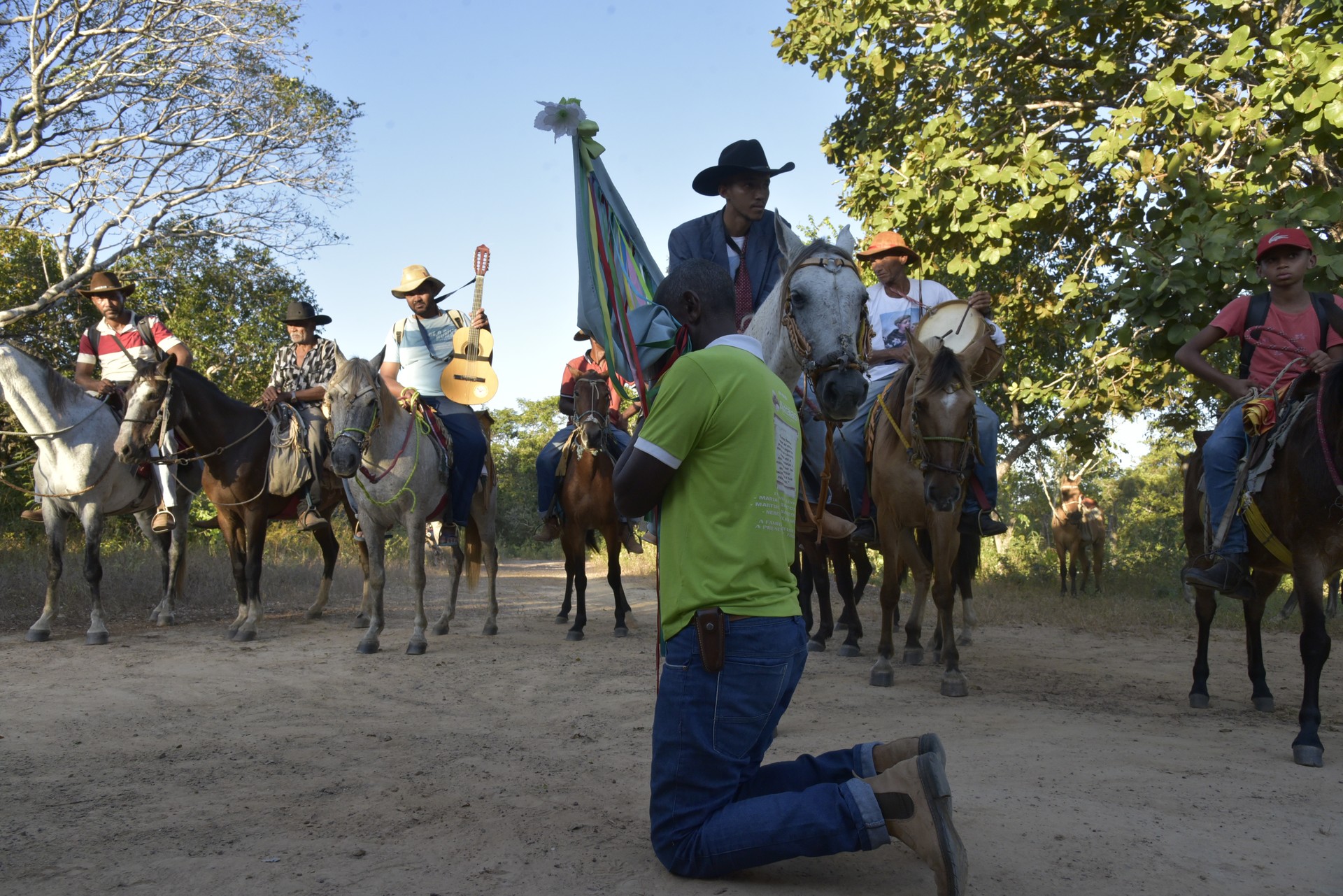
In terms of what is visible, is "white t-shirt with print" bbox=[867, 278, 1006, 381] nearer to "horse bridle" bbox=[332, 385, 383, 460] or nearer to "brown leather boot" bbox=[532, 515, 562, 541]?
"brown leather boot" bbox=[532, 515, 562, 541]

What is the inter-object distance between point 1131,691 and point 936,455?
2.32 metres

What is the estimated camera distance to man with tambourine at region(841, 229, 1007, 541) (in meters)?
7.79

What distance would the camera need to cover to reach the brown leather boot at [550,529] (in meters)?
10.5

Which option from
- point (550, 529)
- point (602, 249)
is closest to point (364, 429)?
point (550, 529)

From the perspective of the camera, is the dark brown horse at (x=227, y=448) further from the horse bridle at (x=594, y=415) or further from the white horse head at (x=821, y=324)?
the white horse head at (x=821, y=324)

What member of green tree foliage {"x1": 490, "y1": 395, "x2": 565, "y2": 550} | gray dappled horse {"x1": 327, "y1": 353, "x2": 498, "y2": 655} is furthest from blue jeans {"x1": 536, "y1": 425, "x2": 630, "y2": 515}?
green tree foliage {"x1": 490, "y1": 395, "x2": 565, "y2": 550}

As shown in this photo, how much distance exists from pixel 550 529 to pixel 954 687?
5.18m

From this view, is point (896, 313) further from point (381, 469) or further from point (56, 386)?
point (56, 386)

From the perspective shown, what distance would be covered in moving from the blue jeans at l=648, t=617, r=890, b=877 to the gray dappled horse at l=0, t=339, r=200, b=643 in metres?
7.58

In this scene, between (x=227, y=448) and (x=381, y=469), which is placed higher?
(x=227, y=448)

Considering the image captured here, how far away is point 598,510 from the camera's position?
10.1m

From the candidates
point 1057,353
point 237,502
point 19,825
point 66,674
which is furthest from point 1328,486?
point 1057,353

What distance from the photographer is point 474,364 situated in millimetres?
9711

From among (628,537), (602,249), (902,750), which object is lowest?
(902,750)
